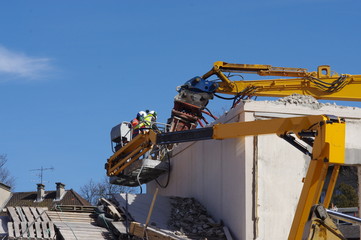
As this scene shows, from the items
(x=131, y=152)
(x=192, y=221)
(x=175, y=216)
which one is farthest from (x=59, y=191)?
(x=192, y=221)

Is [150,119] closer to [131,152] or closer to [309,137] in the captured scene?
[131,152]

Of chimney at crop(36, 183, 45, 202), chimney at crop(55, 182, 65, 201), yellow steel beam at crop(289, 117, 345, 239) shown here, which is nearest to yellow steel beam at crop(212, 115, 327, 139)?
yellow steel beam at crop(289, 117, 345, 239)

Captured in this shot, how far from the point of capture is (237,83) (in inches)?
982

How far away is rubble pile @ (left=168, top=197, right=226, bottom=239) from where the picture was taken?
22161 mm

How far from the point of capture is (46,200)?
50.6 m

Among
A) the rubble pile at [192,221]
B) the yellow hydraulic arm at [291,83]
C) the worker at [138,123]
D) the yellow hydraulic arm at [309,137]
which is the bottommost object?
the rubble pile at [192,221]

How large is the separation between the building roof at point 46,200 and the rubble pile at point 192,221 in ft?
81.7

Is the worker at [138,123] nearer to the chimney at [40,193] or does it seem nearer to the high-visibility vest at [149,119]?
the high-visibility vest at [149,119]

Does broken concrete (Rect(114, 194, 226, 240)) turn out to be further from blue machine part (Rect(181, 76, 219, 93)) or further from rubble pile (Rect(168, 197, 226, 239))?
blue machine part (Rect(181, 76, 219, 93))

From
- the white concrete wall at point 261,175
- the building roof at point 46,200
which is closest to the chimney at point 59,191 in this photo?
the building roof at point 46,200

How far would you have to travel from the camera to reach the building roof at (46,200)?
49384 mm

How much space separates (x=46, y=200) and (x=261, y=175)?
102 feet

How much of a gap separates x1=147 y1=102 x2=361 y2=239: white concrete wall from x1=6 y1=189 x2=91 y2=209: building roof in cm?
2717

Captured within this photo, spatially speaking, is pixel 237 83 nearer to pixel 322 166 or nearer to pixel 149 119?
pixel 149 119
